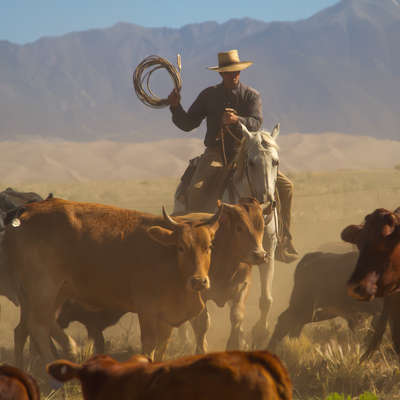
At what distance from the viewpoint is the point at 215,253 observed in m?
7.49

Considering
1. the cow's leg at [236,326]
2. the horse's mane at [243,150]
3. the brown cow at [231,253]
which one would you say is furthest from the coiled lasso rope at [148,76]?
the cow's leg at [236,326]

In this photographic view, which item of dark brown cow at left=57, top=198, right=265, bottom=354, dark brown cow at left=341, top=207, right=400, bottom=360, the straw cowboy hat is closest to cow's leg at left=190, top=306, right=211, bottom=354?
dark brown cow at left=57, top=198, right=265, bottom=354

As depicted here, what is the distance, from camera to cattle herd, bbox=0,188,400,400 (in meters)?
5.57

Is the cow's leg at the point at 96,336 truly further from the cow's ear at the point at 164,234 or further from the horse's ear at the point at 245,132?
the horse's ear at the point at 245,132

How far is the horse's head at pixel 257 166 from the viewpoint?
8.95 meters

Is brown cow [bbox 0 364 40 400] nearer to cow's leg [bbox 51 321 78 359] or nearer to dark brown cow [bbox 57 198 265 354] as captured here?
dark brown cow [bbox 57 198 265 354]

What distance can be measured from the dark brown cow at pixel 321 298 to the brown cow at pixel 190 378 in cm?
498

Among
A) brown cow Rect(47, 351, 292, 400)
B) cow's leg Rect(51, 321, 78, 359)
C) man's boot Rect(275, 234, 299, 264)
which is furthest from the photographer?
man's boot Rect(275, 234, 299, 264)

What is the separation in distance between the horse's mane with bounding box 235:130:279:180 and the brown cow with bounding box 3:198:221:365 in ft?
7.94

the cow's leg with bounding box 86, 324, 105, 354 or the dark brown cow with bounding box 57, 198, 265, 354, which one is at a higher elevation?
the dark brown cow with bounding box 57, 198, 265, 354

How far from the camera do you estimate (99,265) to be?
6.94 metres

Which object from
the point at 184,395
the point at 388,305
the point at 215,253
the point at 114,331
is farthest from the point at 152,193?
the point at 184,395

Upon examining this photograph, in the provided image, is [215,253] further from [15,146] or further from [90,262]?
[15,146]

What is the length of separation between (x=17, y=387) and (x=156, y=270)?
3.55 metres
